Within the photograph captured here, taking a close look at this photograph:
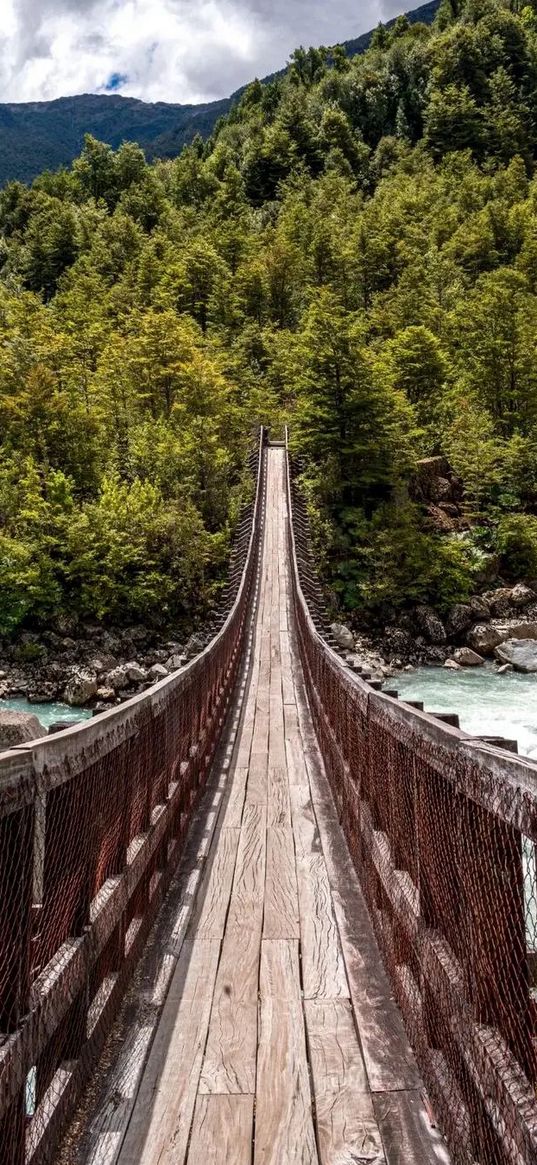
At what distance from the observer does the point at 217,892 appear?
14.5 feet

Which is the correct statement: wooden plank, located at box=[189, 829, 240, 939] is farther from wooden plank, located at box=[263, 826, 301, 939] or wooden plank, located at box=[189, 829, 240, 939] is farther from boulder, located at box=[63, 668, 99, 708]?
boulder, located at box=[63, 668, 99, 708]

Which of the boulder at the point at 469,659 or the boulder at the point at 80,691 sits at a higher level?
the boulder at the point at 469,659

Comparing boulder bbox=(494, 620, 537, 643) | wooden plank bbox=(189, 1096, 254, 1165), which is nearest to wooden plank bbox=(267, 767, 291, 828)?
wooden plank bbox=(189, 1096, 254, 1165)

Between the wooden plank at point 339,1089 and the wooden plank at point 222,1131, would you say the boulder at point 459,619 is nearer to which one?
the wooden plank at point 339,1089

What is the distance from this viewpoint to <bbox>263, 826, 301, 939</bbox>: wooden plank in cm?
388

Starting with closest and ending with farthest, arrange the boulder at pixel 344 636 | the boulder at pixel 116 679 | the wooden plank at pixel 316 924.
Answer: the wooden plank at pixel 316 924 < the boulder at pixel 116 679 < the boulder at pixel 344 636

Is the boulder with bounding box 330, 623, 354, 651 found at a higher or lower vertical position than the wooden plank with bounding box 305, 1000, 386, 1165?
lower

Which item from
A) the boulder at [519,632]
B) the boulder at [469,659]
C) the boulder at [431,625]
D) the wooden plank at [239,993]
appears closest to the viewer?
the wooden plank at [239,993]

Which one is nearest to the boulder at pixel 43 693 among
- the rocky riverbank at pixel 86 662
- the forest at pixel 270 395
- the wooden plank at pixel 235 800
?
the rocky riverbank at pixel 86 662

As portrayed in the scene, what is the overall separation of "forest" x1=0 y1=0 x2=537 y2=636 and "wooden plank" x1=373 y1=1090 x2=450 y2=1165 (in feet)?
78.0

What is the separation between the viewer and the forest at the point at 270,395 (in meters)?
26.8

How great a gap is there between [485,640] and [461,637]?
1403 mm

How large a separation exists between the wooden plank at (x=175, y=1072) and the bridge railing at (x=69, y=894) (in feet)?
0.70

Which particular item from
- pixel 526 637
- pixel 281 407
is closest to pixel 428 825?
pixel 526 637
